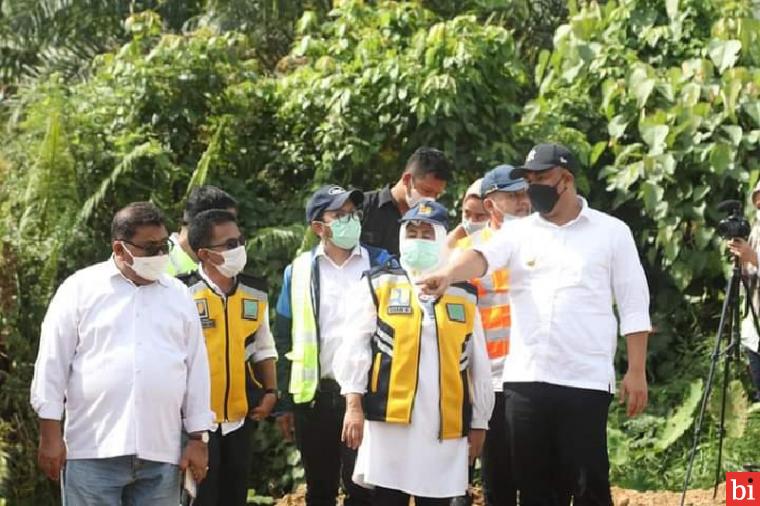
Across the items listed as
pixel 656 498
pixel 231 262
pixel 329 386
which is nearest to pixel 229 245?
pixel 231 262

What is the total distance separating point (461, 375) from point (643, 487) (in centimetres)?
330

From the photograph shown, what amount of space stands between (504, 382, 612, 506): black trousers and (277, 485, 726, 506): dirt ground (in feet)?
6.93

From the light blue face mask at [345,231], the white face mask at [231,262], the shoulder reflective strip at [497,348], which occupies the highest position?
the light blue face mask at [345,231]

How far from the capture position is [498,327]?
6762 mm

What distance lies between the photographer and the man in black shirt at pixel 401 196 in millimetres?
7258

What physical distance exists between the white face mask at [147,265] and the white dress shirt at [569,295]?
4.61 ft

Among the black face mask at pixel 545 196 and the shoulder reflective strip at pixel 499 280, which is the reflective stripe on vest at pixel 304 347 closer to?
the shoulder reflective strip at pixel 499 280

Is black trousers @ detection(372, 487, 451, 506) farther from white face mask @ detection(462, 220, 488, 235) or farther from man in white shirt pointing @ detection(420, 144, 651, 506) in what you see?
white face mask @ detection(462, 220, 488, 235)

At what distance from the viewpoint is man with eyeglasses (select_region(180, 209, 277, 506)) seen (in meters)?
6.12

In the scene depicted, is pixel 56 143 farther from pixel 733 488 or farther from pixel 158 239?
pixel 733 488

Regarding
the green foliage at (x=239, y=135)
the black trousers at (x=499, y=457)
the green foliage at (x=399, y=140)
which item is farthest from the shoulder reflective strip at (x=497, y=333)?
the green foliage at (x=239, y=135)

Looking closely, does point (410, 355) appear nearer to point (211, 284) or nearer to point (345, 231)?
point (211, 284)

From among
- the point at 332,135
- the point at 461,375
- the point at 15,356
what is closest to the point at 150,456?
the point at 461,375

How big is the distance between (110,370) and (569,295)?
6.40ft
